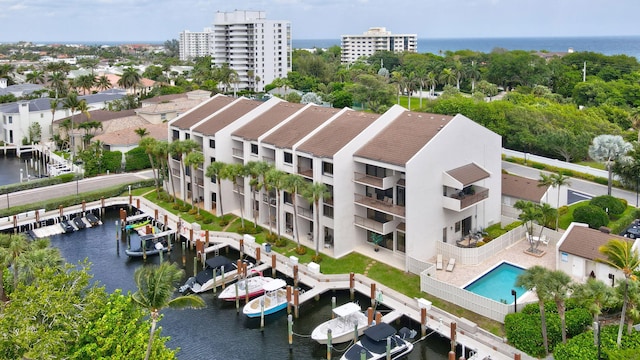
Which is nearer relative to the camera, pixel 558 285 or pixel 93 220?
pixel 558 285

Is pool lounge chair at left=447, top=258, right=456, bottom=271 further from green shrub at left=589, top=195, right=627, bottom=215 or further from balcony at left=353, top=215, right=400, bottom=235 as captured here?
green shrub at left=589, top=195, right=627, bottom=215

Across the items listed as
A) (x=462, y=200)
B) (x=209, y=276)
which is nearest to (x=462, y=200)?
(x=462, y=200)

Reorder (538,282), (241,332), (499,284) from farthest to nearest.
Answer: (499,284) → (241,332) → (538,282)

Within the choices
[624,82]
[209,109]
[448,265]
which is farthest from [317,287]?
[624,82]

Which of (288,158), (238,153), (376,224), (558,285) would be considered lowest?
(376,224)

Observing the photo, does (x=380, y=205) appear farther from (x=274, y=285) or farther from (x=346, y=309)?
(x=346, y=309)

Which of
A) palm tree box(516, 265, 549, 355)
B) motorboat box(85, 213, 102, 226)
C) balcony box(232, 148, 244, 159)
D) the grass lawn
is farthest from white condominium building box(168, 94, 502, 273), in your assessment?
motorboat box(85, 213, 102, 226)
